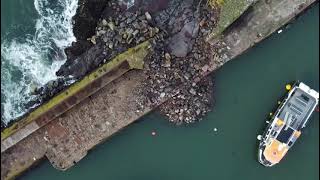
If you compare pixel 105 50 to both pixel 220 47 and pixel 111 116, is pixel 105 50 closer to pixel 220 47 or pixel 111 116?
pixel 111 116

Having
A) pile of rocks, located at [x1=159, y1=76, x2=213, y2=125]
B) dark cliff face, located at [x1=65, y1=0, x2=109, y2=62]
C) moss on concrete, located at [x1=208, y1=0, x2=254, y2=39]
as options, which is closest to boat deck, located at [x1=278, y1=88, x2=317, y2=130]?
pile of rocks, located at [x1=159, y1=76, x2=213, y2=125]

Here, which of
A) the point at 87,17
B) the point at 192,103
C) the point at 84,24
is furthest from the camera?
the point at 84,24

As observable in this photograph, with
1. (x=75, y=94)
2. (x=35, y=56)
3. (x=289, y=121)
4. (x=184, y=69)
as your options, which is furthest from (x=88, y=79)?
(x=289, y=121)

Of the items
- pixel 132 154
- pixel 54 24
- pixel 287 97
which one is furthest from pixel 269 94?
pixel 54 24

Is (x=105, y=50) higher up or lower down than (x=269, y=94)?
higher up

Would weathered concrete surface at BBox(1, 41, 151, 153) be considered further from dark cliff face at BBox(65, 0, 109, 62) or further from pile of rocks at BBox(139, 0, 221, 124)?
dark cliff face at BBox(65, 0, 109, 62)

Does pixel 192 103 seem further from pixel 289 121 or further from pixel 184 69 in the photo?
pixel 289 121

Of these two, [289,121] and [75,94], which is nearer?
[289,121]
